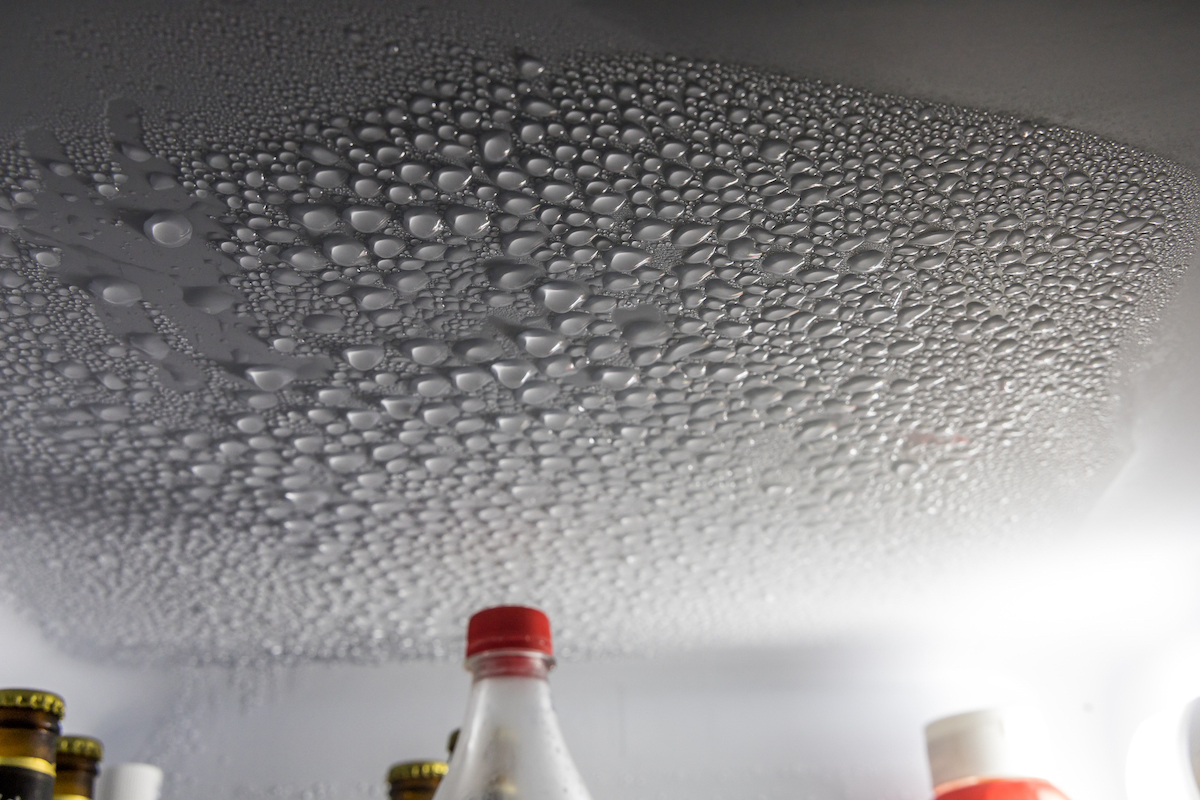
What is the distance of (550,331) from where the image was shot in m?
0.56

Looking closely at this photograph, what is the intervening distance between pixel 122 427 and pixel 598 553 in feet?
1.33

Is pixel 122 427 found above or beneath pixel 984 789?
above

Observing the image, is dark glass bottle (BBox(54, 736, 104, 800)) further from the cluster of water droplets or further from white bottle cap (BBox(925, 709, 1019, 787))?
white bottle cap (BBox(925, 709, 1019, 787))

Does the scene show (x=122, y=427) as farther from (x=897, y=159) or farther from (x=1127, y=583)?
(x=1127, y=583)

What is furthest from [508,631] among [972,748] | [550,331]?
[972,748]

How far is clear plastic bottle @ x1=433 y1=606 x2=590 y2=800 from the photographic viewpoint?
563 millimetres

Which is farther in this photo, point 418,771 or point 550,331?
point 418,771

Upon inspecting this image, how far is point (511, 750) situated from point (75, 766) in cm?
37

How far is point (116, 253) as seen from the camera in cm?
50

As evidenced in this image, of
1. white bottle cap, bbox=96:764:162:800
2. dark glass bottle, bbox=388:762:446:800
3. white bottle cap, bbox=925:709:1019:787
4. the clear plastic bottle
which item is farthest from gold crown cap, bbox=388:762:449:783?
white bottle cap, bbox=925:709:1019:787

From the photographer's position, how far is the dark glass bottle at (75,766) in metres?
0.69

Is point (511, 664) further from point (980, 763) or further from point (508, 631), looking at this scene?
point (980, 763)

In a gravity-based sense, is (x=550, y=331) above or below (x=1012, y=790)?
above

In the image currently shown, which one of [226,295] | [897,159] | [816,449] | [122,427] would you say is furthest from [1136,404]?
[122,427]
